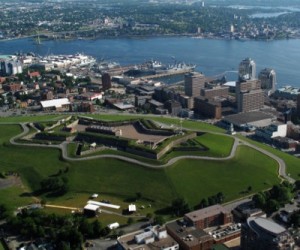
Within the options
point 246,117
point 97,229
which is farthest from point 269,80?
point 97,229

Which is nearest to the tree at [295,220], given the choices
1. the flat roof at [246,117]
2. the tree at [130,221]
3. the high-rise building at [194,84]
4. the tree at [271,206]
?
the tree at [271,206]

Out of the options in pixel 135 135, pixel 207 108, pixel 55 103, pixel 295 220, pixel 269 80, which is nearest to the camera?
pixel 295 220

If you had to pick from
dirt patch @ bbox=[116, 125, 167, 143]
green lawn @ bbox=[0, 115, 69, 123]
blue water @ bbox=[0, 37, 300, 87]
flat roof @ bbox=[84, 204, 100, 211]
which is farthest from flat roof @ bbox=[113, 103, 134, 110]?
flat roof @ bbox=[84, 204, 100, 211]

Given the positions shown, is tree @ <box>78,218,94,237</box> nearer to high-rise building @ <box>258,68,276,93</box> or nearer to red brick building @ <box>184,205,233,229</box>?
red brick building @ <box>184,205,233,229</box>

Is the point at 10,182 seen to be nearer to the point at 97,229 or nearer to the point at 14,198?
the point at 14,198

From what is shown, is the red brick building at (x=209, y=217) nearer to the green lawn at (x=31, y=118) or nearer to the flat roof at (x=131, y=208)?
the flat roof at (x=131, y=208)

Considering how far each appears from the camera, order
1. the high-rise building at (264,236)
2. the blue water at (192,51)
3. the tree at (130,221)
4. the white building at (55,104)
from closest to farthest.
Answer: the high-rise building at (264,236) < the tree at (130,221) < the white building at (55,104) < the blue water at (192,51)

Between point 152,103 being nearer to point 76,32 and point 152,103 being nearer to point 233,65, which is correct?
point 233,65
